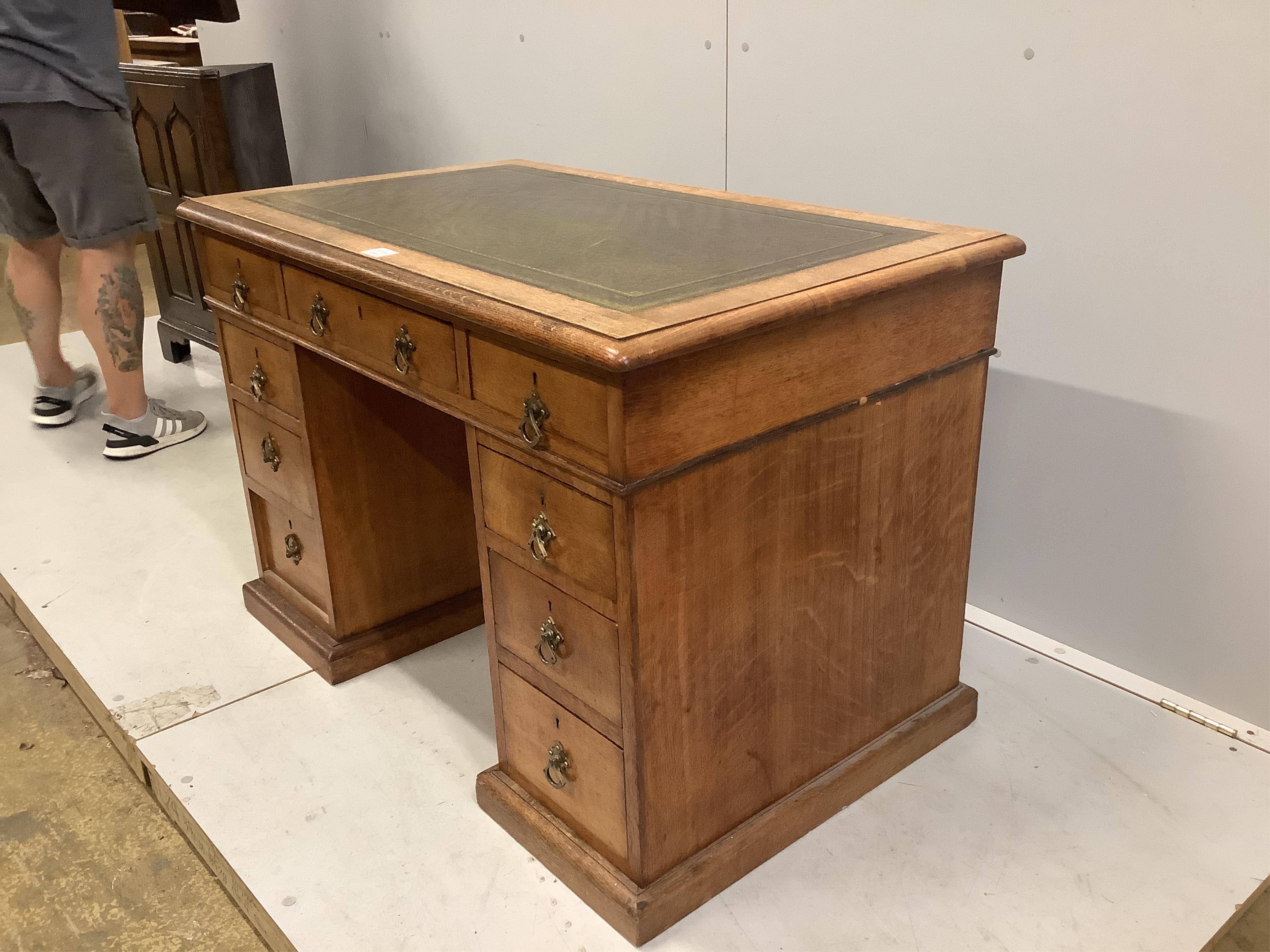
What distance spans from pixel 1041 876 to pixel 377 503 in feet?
3.89

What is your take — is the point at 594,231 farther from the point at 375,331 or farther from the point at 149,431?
the point at 149,431

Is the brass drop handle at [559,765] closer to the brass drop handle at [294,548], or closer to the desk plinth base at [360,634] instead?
the desk plinth base at [360,634]

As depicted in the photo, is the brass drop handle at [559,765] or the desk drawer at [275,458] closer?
the brass drop handle at [559,765]

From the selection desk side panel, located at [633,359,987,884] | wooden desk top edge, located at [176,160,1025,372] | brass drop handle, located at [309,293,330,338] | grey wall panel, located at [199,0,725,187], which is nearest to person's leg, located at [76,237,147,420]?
grey wall panel, located at [199,0,725,187]

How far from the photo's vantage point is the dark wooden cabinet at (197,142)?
9.71ft

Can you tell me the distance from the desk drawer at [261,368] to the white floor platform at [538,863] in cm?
48

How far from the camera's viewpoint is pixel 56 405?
3.05 metres

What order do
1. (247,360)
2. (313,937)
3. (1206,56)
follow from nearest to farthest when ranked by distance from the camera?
(313,937) → (1206,56) → (247,360)

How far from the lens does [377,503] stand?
1.90m

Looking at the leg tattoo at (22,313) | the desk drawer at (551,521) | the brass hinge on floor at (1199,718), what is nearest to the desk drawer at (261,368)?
the desk drawer at (551,521)

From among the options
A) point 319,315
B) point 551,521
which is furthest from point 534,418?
point 319,315

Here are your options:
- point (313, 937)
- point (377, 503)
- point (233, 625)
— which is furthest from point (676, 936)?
point (233, 625)

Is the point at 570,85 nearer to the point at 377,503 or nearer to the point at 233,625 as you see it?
the point at 377,503

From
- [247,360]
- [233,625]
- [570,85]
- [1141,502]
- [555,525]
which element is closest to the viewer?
[555,525]
